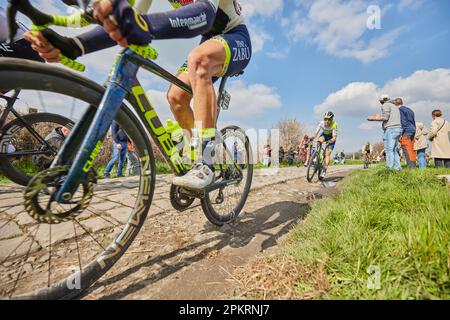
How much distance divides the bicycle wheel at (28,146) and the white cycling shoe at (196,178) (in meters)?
1.22

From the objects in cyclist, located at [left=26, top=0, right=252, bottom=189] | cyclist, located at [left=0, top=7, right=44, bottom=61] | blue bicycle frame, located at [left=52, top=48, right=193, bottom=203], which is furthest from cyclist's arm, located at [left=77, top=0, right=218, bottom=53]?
cyclist, located at [left=0, top=7, right=44, bottom=61]

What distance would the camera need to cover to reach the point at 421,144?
7.55m

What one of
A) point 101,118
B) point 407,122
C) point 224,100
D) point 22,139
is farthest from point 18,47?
point 407,122

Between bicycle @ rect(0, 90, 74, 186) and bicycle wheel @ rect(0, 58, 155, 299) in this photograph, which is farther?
bicycle @ rect(0, 90, 74, 186)

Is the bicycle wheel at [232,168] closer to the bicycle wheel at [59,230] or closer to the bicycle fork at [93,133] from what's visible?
the bicycle wheel at [59,230]

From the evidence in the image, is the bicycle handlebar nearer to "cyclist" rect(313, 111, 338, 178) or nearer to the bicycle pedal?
the bicycle pedal

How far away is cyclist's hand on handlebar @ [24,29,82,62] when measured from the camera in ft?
3.94

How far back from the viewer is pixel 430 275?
Answer: 0.94 m

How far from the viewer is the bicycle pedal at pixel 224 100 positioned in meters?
2.30

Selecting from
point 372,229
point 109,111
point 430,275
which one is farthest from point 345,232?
point 109,111

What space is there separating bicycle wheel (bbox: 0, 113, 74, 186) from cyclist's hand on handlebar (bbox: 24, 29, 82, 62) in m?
0.85

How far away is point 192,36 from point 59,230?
Result: 199cm
